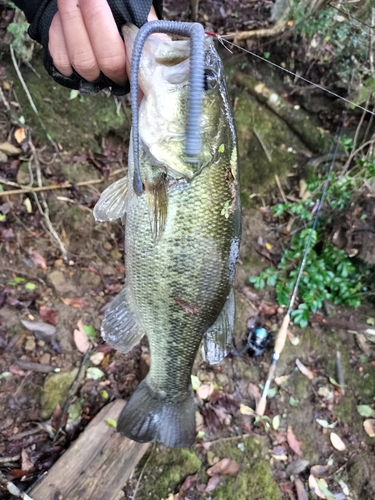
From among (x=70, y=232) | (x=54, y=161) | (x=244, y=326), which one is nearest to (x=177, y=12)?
(x=54, y=161)

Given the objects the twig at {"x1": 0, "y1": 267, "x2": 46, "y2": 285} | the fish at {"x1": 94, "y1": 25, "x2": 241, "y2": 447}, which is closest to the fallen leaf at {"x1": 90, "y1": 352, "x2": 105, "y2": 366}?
the twig at {"x1": 0, "y1": 267, "x2": 46, "y2": 285}

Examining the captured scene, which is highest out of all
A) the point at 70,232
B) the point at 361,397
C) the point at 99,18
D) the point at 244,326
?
the point at 99,18

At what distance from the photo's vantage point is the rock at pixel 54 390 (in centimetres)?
251

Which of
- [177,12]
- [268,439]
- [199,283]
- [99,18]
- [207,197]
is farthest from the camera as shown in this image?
[177,12]

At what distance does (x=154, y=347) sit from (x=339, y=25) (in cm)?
405

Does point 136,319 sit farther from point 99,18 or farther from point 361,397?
point 361,397

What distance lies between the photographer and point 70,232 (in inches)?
124

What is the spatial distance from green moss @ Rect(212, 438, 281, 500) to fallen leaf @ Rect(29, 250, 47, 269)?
1.84 meters

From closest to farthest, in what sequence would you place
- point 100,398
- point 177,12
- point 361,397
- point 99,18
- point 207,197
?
point 99,18 < point 207,197 < point 100,398 < point 361,397 < point 177,12

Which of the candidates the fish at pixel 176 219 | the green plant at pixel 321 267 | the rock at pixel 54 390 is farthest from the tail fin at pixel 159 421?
the green plant at pixel 321 267

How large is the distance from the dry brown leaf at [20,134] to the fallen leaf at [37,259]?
2.95 feet

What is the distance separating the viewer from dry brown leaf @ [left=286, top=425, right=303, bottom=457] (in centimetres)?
313

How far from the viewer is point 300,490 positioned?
2.93 meters

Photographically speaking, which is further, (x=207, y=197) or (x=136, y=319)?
(x=136, y=319)
